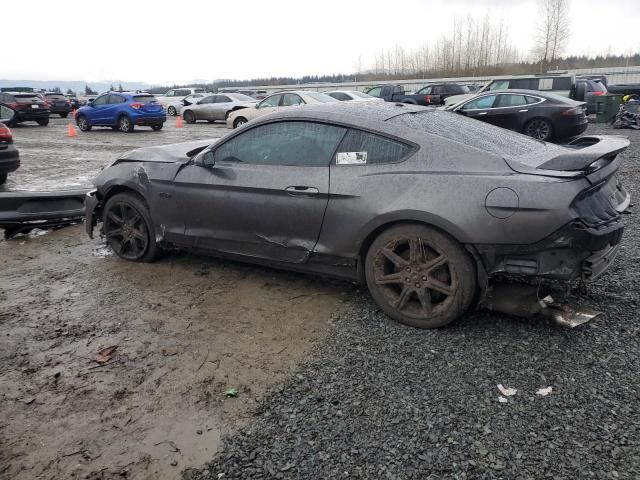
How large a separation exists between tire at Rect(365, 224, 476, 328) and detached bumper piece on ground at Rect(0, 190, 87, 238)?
4.52m

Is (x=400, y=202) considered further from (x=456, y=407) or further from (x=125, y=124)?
(x=125, y=124)

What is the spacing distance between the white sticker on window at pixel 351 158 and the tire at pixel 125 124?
59.7 feet

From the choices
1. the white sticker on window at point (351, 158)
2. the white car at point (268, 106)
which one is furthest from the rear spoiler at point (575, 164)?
the white car at point (268, 106)

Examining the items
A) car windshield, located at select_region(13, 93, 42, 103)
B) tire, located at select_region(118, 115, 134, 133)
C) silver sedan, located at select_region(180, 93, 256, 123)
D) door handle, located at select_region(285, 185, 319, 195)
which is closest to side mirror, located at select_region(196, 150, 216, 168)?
door handle, located at select_region(285, 185, 319, 195)

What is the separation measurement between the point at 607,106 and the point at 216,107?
1600 centimetres

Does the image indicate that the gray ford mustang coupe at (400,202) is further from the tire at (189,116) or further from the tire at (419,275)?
the tire at (189,116)

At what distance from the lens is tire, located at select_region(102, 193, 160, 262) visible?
4957 mm

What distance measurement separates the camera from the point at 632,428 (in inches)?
98.0

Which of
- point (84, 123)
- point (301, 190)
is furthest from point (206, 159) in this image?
point (84, 123)

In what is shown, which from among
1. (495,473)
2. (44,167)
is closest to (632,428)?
(495,473)

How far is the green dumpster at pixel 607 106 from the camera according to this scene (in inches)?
735

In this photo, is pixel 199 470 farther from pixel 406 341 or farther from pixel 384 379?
pixel 406 341

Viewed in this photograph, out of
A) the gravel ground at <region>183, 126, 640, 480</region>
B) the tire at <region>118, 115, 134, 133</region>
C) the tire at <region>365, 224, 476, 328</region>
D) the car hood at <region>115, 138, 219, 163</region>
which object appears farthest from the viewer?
the tire at <region>118, 115, 134, 133</region>

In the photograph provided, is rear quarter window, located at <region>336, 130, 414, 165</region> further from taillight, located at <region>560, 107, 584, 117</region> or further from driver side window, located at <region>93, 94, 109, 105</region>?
driver side window, located at <region>93, 94, 109, 105</region>
